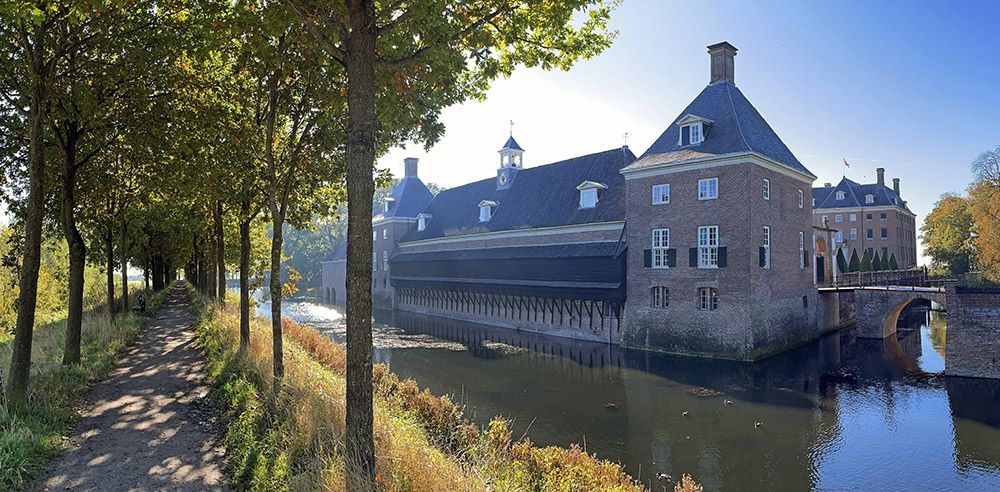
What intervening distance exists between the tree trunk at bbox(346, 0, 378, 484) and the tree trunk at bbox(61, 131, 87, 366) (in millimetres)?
7899

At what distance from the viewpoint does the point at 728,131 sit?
24.9m

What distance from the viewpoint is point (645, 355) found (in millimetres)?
24953

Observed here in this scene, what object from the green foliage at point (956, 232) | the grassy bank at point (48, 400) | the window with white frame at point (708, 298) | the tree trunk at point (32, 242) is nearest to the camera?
the grassy bank at point (48, 400)

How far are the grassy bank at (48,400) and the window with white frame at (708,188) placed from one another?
72.3ft

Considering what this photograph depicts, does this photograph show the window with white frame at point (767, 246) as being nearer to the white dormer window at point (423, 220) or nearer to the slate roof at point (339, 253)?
the white dormer window at point (423, 220)

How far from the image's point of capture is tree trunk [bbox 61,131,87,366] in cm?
1023

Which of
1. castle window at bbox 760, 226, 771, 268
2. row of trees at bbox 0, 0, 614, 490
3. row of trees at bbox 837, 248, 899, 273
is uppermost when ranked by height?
row of trees at bbox 0, 0, 614, 490

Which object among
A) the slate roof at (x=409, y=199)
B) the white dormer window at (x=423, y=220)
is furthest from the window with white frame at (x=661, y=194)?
the slate roof at (x=409, y=199)

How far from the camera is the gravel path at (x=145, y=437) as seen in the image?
6.10 meters

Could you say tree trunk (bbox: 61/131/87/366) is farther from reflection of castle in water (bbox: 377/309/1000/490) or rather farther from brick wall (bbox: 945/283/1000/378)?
brick wall (bbox: 945/283/1000/378)

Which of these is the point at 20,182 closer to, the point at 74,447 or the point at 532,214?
the point at 74,447

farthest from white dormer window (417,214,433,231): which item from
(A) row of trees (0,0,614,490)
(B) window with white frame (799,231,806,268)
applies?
(A) row of trees (0,0,614,490)

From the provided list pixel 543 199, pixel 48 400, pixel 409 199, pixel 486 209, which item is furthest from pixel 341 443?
pixel 409 199

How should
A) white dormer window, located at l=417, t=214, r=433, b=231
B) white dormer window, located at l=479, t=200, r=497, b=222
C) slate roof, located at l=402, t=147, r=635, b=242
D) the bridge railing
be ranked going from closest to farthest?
slate roof, located at l=402, t=147, r=635, b=242, the bridge railing, white dormer window, located at l=479, t=200, r=497, b=222, white dormer window, located at l=417, t=214, r=433, b=231
